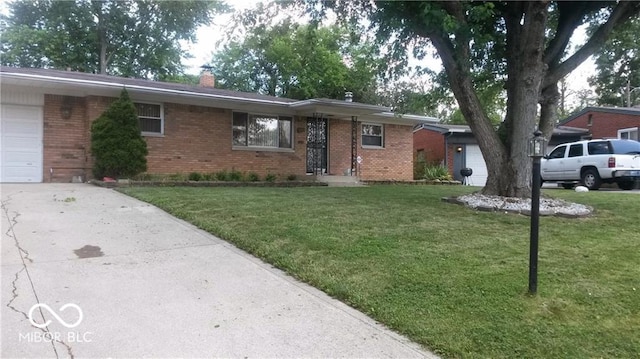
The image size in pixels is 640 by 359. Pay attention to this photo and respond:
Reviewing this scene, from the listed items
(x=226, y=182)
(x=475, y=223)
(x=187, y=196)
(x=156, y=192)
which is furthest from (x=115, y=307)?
(x=226, y=182)

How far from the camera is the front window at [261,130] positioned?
53.1 ft

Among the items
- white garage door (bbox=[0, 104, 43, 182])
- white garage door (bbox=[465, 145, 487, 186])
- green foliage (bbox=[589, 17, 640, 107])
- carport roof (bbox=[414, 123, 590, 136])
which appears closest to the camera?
white garage door (bbox=[0, 104, 43, 182])

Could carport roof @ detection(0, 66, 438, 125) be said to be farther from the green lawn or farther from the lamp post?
the lamp post

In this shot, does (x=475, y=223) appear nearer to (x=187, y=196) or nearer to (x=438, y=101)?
(x=187, y=196)

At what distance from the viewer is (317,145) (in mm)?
17828

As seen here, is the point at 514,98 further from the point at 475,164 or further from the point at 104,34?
the point at 104,34

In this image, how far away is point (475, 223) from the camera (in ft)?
22.9

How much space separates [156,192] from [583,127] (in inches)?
953

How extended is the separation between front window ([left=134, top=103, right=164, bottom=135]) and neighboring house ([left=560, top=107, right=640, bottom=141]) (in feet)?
69.7

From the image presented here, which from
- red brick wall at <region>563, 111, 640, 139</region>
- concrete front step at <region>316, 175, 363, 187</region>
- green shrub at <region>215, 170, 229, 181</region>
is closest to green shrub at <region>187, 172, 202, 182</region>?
green shrub at <region>215, 170, 229, 181</region>

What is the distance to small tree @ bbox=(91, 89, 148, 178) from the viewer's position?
1230cm

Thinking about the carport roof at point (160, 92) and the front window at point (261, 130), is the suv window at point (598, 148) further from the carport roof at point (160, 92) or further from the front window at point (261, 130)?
the front window at point (261, 130)

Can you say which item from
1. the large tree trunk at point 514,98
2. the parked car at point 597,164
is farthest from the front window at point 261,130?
the parked car at point 597,164

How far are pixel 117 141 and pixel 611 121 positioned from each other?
75.8 ft
